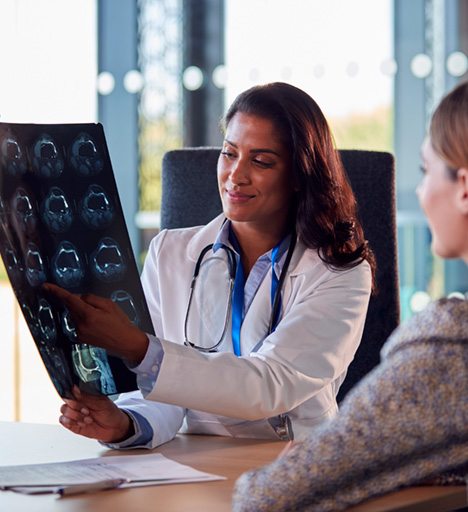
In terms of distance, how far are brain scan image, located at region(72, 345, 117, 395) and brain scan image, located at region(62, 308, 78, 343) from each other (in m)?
0.02

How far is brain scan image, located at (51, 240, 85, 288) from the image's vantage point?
114 cm

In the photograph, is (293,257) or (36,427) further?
(293,257)

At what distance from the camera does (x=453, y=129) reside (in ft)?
3.01

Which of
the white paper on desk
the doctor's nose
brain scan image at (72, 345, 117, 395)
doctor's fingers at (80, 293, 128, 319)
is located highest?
the doctor's nose

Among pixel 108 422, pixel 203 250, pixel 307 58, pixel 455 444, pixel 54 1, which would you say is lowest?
pixel 108 422

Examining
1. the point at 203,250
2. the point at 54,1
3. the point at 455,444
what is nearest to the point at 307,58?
the point at 54,1

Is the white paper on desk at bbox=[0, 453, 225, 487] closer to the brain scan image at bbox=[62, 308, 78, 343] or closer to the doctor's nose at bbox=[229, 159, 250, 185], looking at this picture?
the brain scan image at bbox=[62, 308, 78, 343]

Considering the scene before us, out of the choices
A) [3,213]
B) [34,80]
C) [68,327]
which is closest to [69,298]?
[68,327]

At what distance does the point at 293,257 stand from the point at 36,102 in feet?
5.63

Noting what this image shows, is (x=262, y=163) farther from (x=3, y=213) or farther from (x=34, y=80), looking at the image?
(x=34, y=80)

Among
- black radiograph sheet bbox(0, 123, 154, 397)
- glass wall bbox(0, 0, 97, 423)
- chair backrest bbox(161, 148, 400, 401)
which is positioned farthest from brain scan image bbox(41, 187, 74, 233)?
glass wall bbox(0, 0, 97, 423)

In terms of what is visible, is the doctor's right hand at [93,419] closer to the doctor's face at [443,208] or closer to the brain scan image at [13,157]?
the brain scan image at [13,157]

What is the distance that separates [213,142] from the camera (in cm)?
305

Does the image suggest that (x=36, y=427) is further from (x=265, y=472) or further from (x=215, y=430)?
(x=265, y=472)
